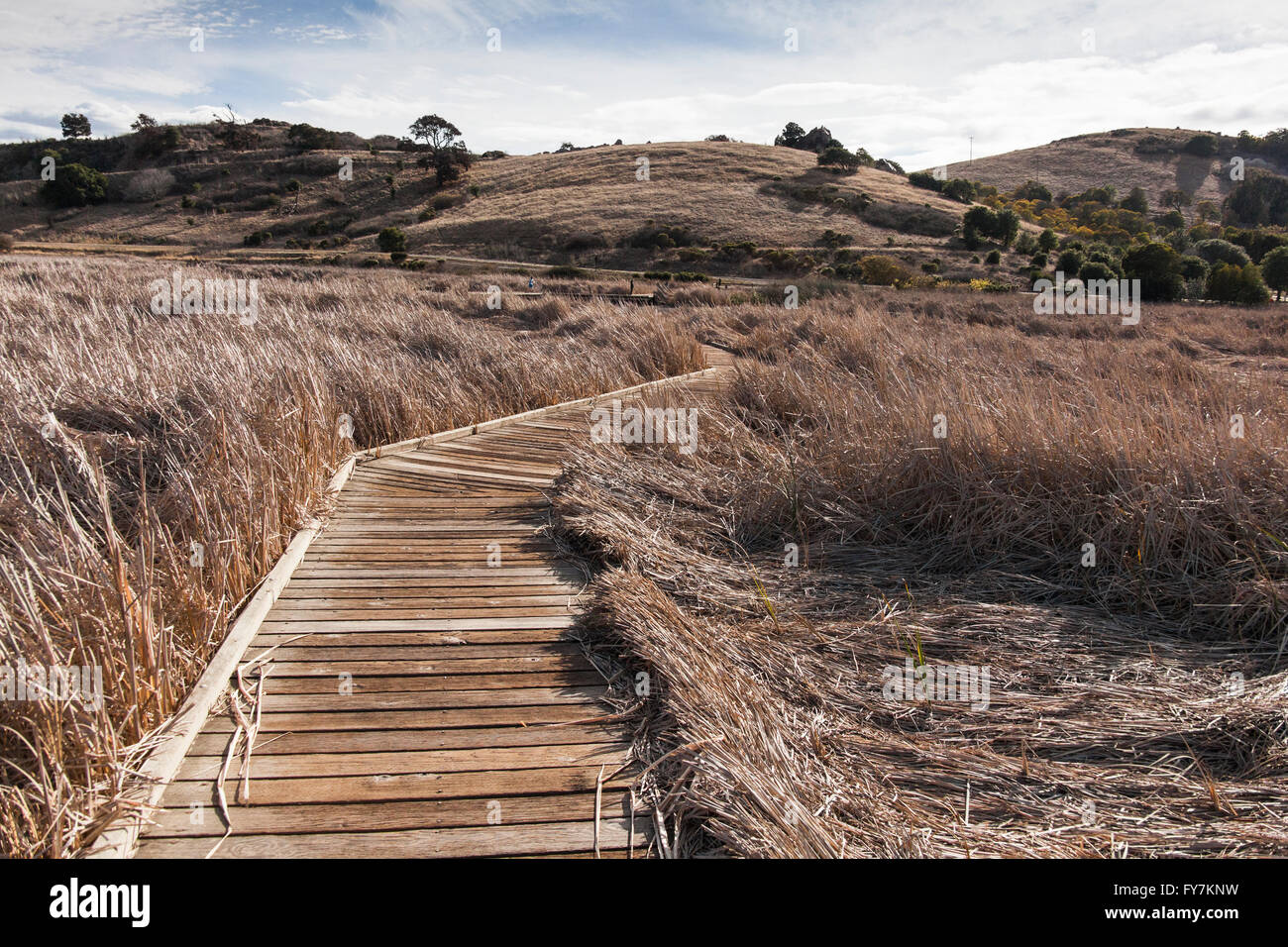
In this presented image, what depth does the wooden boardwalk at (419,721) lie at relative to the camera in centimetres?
221

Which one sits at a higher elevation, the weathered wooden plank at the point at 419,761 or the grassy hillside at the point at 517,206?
the grassy hillside at the point at 517,206

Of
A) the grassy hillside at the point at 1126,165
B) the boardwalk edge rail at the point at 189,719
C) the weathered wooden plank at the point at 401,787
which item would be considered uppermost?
the grassy hillside at the point at 1126,165

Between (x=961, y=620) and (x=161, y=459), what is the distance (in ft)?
16.5

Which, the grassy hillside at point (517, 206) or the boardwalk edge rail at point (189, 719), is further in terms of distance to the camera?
the grassy hillside at point (517, 206)

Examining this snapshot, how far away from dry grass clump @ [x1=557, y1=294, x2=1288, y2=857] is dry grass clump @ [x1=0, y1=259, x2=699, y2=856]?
68.0 inches

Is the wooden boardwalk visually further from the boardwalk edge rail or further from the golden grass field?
the golden grass field

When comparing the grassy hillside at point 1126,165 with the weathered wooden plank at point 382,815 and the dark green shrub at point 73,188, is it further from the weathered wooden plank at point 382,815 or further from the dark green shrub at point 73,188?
the weathered wooden plank at point 382,815

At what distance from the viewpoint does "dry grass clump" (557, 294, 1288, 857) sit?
230 cm

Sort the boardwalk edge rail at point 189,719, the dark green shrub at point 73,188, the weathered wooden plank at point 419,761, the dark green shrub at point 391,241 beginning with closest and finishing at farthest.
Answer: the boardwalk edge rail at point 189,719 → the weathered wooden plank at point 419,761 → the dark green shrub at point 391,241 → the dark green shrub at point 73,188

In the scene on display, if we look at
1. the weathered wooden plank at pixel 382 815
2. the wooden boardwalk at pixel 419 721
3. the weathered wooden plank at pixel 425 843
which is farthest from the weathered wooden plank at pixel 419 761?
the weathered wooden plank at pixel 425 843

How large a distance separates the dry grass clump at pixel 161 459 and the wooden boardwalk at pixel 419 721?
0.88ft

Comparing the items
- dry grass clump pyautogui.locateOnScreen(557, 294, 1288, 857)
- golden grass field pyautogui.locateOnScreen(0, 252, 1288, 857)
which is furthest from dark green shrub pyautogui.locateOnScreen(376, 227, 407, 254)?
dry grass clump pyautogui.locateOnScreen(557, 294, 1288, 857)

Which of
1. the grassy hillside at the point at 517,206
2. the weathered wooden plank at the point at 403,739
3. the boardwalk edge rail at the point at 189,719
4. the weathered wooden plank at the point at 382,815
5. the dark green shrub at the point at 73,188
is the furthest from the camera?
the dark green shrub at the point at 73,188
